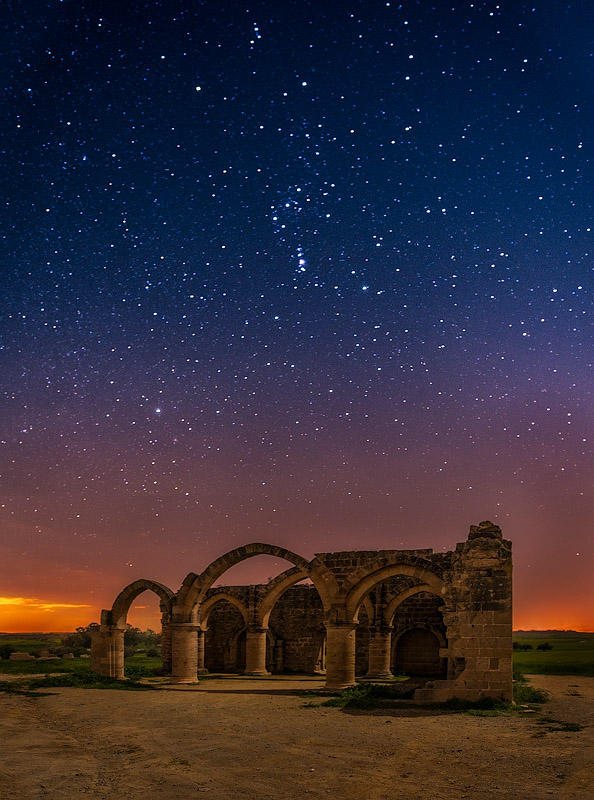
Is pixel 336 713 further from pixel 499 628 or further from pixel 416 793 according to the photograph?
pixel 416 793

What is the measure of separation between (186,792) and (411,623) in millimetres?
23303

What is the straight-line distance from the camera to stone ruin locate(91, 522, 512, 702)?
1555 centimetres

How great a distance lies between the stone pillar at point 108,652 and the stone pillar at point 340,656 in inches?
335

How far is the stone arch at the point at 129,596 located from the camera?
25234 millimetres

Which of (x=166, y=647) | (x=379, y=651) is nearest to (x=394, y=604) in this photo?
(x=379, y=651)

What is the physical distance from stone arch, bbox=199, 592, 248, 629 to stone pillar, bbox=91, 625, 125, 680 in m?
4.44

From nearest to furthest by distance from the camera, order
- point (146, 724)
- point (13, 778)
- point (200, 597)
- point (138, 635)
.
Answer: point (13, 778)
point (146, 724)
point (200, 597)
point (138, 635)

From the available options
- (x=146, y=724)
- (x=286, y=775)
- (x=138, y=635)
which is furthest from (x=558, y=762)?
(x=138, y=635)

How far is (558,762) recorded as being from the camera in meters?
9.24

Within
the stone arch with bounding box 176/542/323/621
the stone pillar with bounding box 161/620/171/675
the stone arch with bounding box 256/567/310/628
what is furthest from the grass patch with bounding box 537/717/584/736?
the stone pillar with bounding box 161/620/171/675

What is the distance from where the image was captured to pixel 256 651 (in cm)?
2841

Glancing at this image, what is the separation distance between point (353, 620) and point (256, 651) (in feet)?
30.1

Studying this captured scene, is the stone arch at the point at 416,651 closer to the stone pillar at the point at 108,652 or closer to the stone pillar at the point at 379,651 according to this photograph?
the stone pillar at the point at 379,651

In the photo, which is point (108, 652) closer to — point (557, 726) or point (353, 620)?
point (353, 620)
